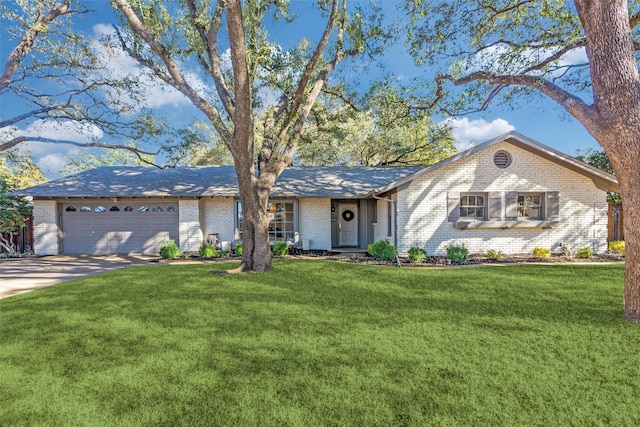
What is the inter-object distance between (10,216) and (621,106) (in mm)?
18447

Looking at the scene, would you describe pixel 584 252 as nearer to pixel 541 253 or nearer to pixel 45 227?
pixel 541 253

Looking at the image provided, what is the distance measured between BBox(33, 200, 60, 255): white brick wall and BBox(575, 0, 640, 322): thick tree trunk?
1675 cm

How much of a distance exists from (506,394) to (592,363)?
1292 millimetres

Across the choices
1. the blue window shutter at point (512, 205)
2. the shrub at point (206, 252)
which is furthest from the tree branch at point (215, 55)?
the blue window shutter at point (512, 205)

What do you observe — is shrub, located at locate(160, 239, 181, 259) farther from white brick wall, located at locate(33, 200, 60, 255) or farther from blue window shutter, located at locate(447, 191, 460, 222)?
blue window shutter, located at locate(447, 191, 460, 222)

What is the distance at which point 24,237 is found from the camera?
13.1 metres

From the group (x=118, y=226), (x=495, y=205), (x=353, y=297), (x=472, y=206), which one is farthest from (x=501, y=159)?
(x=118, y=226)

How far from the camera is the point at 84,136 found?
12.1 metres

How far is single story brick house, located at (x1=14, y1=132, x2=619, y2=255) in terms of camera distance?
10750 millimetres

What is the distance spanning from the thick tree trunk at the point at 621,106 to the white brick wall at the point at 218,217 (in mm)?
11498

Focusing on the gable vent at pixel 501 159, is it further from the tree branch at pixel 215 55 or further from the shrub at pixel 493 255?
the tree branch at pixel 215 55

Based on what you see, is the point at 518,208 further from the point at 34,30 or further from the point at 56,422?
the point at 34,30

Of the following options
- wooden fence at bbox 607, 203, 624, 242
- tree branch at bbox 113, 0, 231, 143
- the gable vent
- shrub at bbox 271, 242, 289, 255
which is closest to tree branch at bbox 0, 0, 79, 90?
tree branch at bbox 113, 0, 231, 143

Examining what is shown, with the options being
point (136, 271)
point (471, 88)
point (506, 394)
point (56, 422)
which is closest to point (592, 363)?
point (506, 394)
